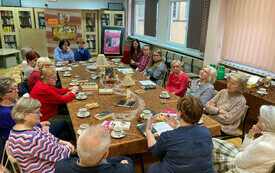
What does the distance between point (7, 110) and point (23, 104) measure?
534 mm

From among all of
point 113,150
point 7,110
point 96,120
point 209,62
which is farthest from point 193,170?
point 209,62

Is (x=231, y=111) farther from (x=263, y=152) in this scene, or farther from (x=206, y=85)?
(x=263, y=152)

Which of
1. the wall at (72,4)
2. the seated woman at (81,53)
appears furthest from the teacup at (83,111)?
the wall at (72,4)

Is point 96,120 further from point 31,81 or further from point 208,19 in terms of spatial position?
point 208,19

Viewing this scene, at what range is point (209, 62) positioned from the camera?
15.4 ft

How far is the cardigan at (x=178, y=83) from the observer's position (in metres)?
3.50

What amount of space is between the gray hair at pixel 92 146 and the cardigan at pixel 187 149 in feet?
1.61

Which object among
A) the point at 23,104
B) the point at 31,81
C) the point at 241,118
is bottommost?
the point at 241,118

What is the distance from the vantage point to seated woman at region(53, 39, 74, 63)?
5078 mm

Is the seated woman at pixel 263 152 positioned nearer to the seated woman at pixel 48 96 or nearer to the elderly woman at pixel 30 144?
the elderly woman at pixel 30 144

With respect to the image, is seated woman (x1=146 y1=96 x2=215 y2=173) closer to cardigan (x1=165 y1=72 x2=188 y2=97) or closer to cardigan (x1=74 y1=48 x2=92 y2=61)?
cardigan (x1=165 y1=72 x2=188 y2=97)

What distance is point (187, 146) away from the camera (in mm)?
1464

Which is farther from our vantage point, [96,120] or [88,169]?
[96,120]

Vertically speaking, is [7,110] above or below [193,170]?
above
